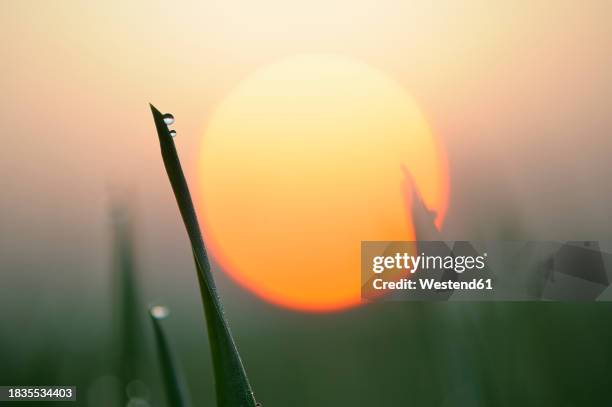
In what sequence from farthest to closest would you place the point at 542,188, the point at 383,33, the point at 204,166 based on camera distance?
the point at 383,33 < the point at 204,166 < the point at 542,188

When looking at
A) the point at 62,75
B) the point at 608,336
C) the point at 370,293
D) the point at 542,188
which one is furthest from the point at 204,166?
the point at 608,336

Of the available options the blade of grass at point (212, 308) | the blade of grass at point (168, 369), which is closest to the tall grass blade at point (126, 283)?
the blade of grass at point (168, 369)

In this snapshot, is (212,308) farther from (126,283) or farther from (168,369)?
(126,283)

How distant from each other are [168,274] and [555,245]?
0.96m

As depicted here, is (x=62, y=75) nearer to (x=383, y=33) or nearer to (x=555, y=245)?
(x=383, y=33)

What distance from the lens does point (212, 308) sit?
0.19 metres

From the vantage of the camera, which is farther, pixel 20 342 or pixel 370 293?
pixel 370 293

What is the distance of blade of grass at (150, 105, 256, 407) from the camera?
0.18 m

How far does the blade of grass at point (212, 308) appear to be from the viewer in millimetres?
184

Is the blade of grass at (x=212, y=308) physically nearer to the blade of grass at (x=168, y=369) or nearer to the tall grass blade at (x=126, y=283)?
the blade of grass at (x=168, y=369)

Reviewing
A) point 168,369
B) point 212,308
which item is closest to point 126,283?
point 168,369

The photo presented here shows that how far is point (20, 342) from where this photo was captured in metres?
1.26

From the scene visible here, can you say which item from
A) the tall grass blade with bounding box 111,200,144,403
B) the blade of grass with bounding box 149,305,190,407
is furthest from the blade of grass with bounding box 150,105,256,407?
the tall grass blade with bounding box 111,200,144,403

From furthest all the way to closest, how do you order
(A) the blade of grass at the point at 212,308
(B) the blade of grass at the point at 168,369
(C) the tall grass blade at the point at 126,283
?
1. (C) the tall grass blade at the point at 126,283
2. (B) the blade of grass at the point at 168,369
3. (A) the blade of grass at the point at 212,308
